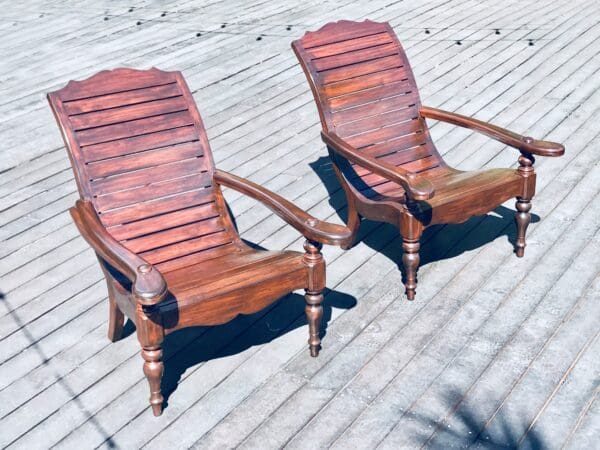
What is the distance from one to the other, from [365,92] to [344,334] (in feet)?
4.79

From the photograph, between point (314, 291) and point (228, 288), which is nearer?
point (228, 288)

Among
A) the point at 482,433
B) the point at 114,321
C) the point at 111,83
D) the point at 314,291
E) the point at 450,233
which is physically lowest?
the point at 450,233

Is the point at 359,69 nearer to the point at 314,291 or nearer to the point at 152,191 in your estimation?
the point at 152,191

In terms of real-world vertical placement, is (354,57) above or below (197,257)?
above

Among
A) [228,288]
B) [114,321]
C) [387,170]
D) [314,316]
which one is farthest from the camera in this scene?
[387,170]

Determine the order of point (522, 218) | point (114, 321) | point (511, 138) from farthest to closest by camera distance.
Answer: point (522, 218), point (511, 138), point (114, 321)

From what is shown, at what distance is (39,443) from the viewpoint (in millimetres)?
3590

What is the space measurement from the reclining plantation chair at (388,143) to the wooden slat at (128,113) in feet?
2.66

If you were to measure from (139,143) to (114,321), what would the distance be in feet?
2.73

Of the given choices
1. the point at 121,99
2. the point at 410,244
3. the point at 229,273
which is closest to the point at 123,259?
the point at 229,273

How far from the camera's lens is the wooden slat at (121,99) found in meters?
4.18

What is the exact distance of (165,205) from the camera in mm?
4305

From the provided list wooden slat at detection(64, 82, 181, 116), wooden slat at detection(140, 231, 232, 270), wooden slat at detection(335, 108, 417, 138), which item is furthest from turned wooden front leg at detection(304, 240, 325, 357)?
wooden slat at detection(335, 108, 417, 138)

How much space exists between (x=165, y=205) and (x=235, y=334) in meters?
0.68
